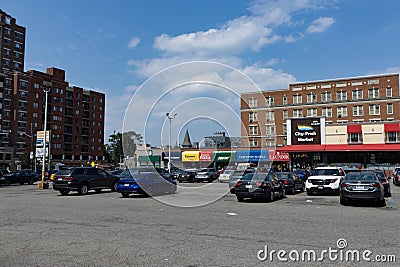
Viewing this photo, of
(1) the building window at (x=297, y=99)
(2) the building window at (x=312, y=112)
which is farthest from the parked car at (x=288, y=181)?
(1) the building window at (x=297, y=99)

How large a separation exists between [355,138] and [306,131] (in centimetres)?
700

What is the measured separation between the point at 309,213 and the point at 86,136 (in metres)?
105

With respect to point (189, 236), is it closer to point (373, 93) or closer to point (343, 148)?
point (343, 148)

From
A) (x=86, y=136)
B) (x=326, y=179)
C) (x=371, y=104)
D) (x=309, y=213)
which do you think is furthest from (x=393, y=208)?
(x=86, y=136)

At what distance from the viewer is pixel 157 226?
35.0ft

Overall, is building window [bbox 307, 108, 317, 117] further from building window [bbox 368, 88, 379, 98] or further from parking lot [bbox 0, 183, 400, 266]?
parking lot [bbox 0, 183, 400, 266]

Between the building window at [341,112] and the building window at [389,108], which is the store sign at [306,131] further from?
the building window at [389,108]

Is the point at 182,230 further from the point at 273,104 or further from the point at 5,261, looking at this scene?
the point at 273,104

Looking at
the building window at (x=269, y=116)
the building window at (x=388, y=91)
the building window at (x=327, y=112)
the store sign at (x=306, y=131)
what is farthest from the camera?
the building window at (x=327, y=112)

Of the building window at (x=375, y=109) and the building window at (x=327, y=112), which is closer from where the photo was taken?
the building window at (x=375, y=109)

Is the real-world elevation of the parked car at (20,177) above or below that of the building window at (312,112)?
below

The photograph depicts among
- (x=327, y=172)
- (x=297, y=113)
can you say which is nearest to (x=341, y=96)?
(x=297, y=113)

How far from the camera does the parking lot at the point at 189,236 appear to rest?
696cm

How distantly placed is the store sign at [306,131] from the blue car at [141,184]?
40046mm
